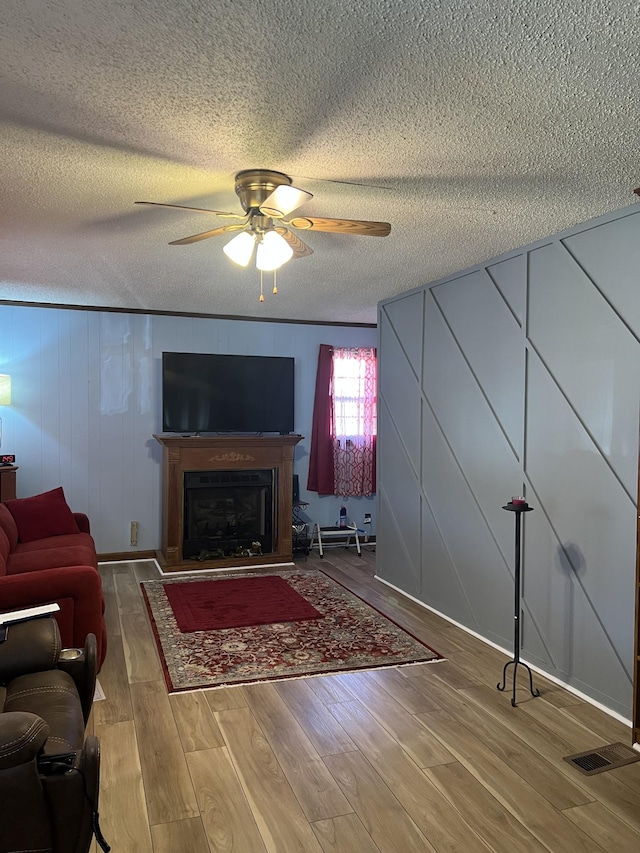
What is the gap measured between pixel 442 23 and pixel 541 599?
300 cm

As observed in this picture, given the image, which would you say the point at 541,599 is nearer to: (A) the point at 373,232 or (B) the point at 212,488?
(A) the point at 373,232

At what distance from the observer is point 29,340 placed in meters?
6.04

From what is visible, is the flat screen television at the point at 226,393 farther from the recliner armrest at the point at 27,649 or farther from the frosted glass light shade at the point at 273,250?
the recliner armrest at the point at 27,649

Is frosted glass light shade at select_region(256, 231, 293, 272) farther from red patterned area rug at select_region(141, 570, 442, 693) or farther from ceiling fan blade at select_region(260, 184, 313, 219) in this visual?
red patterned area rug at select_region(141, 570, 442, 693)

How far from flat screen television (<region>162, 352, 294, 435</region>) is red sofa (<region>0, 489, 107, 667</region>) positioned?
1892 millimetres

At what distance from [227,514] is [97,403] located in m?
1.68

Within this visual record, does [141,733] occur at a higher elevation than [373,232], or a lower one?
lower

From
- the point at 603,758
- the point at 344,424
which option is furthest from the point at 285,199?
the point at 344,424

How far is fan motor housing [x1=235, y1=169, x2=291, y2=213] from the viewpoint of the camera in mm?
2721

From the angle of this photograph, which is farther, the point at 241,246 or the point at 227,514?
the point at 227,514

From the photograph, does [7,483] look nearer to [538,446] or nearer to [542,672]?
[538,446]

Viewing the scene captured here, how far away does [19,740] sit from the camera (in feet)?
5.74

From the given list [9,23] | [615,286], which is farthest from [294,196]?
[615,286]

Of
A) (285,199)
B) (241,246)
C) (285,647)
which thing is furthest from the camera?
(285,647)
